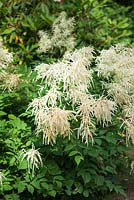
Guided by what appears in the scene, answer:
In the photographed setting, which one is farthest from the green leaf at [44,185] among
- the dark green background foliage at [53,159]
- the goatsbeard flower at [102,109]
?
the goatsbeard flower at [102,109]

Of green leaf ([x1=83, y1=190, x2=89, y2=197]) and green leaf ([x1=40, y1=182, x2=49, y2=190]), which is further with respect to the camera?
green leaf ([x1=83, y1=190, x2=89, y2=197])

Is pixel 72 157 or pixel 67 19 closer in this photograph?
pixel 72 157

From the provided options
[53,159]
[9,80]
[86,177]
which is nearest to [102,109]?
[86,177]

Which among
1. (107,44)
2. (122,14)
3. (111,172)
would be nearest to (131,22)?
(122,14)

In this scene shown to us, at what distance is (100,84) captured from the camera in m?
4.11

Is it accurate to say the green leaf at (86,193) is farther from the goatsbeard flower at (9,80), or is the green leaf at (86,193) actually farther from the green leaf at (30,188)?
the goatsbeard flower at (9,80)

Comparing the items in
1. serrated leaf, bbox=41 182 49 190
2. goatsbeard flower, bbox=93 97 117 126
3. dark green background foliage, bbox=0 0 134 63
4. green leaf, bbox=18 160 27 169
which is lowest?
serrated leaf, bbox=41 182 49 190

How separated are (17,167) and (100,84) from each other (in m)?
1.06

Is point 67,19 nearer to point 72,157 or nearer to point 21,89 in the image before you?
point 21,89

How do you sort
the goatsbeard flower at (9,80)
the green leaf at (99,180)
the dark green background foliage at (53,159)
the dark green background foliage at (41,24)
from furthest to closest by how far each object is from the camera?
the dark green background foliage at (41,24) → the goatsbeard flower at (9,80) → the green leaf at (99,180) → the dark green background foliage at (53,159)

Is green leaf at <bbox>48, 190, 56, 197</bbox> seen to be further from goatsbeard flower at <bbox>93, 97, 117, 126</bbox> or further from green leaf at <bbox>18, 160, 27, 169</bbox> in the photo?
goatsbeard flower at <bbox>93, 97, 117, 126</bbox>

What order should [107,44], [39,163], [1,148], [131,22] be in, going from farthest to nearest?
[131,22]
[107,44]
[1,148]
[39,163]

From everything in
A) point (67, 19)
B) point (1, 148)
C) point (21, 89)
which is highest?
point (67, 19)

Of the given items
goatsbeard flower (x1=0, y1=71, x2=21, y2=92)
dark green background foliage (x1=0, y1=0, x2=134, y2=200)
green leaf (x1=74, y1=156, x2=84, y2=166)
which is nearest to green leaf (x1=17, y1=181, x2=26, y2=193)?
dark green background foliage (x1=0, y1=0, x2=134, y2=200)
